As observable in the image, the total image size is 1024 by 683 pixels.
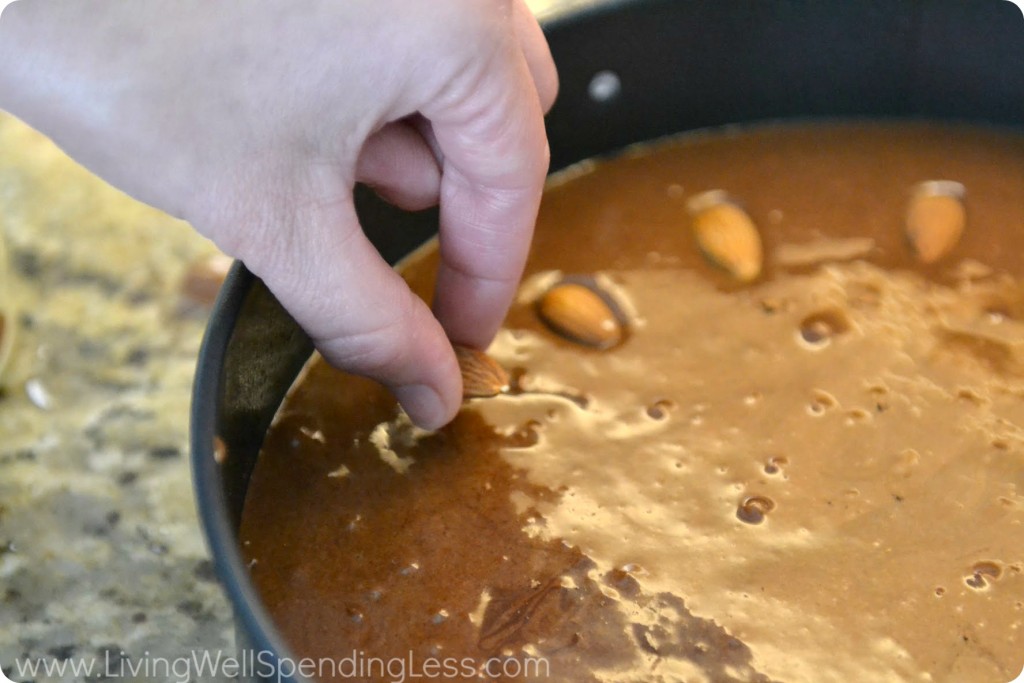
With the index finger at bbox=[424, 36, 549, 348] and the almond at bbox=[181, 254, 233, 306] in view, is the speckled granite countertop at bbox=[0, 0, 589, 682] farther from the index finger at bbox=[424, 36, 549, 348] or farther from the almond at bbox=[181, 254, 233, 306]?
the index finger at bbox=[424, 36, 549, 348]

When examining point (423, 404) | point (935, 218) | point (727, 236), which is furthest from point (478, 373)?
point (935, 218)

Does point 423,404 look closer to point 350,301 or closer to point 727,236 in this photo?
point 350,301

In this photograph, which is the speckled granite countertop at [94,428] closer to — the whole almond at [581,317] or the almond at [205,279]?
the almond at [205,279]

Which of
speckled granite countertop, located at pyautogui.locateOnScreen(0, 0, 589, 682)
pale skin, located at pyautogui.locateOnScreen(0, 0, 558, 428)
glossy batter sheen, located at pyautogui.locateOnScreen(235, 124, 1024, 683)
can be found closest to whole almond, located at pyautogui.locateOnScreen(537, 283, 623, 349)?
Result: glossy batter sheen, located at pyautogui.locateOnScreen(235, 124, 1024, 683)

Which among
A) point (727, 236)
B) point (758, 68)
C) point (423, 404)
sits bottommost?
point (423, 404)

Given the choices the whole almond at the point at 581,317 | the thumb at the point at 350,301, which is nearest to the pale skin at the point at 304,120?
the thumb at the point at 350,301

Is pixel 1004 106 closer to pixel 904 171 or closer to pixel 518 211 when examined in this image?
pixel 904 171

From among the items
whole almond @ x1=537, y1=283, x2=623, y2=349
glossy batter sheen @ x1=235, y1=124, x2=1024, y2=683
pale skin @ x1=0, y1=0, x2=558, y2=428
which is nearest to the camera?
pale skin @ x1=0, y1=0, x2=558, y2=428
